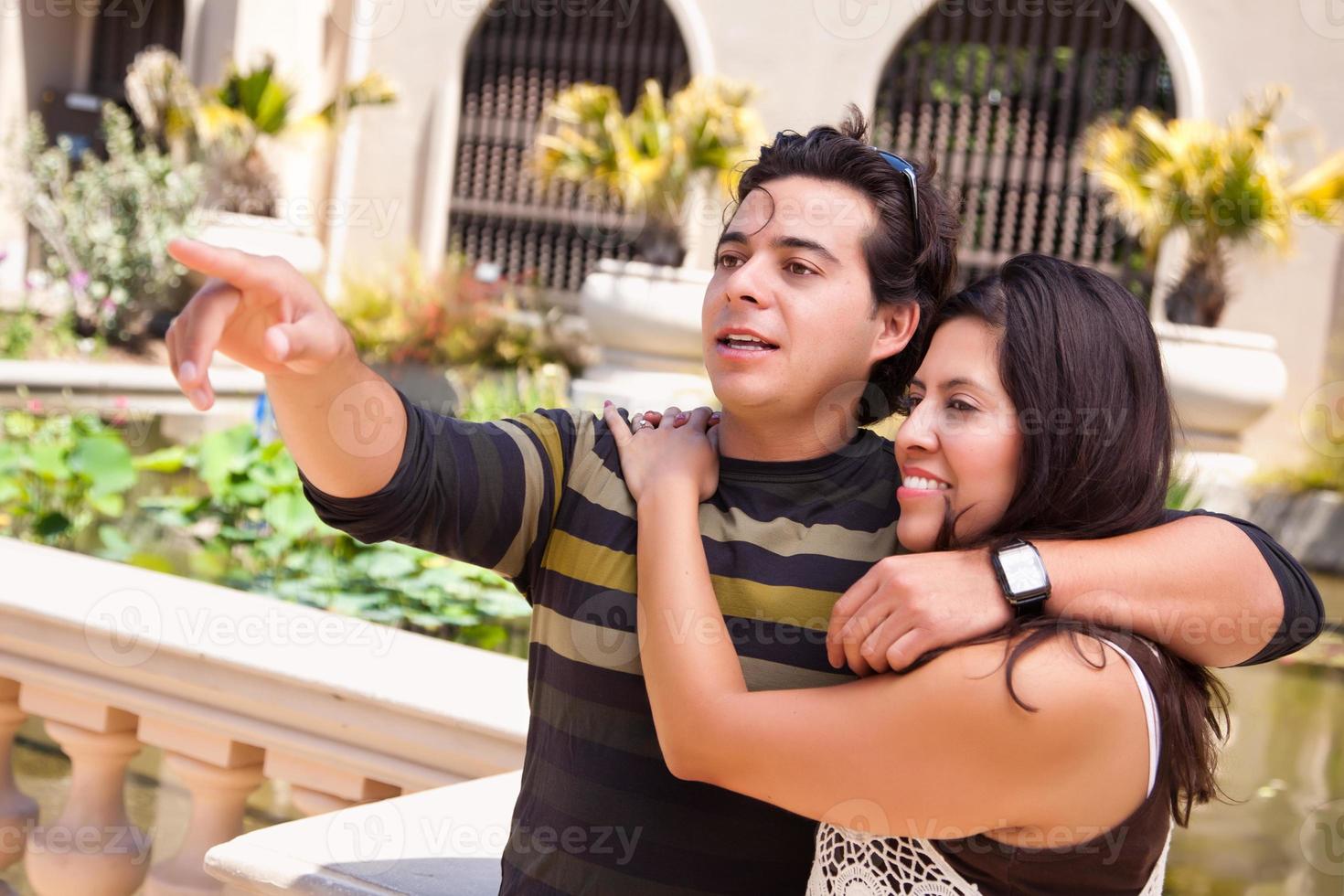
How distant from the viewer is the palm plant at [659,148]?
9758mm

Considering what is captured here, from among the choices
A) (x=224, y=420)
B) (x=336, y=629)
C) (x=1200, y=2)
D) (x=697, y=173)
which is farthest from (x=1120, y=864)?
(x=1200, y=2)

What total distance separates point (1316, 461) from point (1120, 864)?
10.1 m

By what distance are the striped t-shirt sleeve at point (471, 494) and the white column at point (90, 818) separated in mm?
940

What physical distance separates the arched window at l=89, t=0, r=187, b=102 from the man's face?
14956mm

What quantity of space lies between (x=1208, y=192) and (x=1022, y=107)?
10.4 ft

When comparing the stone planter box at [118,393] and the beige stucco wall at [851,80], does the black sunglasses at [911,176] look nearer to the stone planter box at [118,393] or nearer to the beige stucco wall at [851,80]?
Answer: the stone planter box at [118,393]

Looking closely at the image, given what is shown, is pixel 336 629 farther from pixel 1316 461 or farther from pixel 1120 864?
pixel 1316 461

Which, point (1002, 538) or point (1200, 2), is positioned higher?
point (1200, 2)

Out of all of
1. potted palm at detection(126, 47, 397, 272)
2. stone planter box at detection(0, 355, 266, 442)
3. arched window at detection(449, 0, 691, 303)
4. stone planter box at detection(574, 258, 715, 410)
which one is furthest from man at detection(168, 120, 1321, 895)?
arched window at detection(449, 0, 691, 303)

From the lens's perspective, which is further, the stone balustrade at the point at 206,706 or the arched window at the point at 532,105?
the arched window at the point at 532,105

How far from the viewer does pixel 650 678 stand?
1.38 metres
